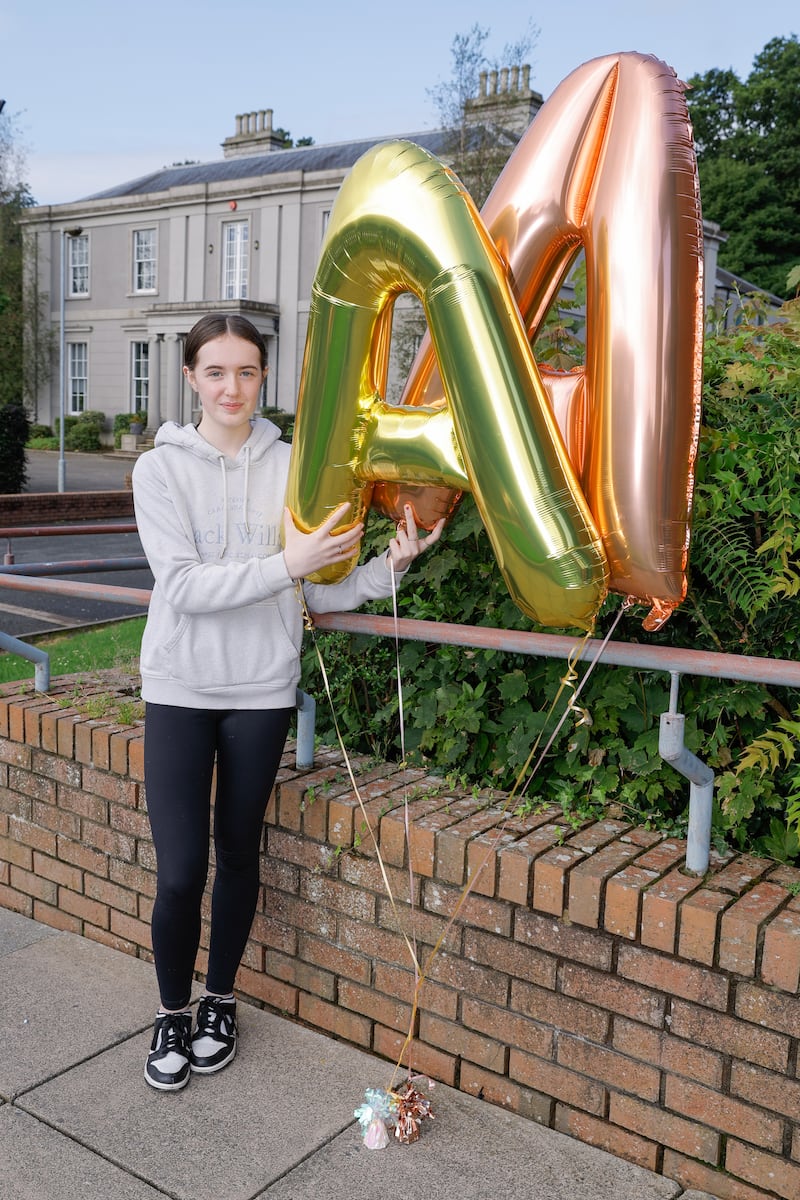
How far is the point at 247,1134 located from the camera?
7.14ft

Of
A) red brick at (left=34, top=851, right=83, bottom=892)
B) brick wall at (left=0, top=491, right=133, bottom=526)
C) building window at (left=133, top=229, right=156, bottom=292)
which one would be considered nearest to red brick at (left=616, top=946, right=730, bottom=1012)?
red brick at (left=34, top=851, right=83, bottom=892)

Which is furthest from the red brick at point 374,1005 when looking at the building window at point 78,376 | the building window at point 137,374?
the building window at point 78,376

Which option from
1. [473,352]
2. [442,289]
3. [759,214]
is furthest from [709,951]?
[759,214]

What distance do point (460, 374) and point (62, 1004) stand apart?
2.00 m

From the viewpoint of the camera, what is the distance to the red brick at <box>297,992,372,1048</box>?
8.23ft

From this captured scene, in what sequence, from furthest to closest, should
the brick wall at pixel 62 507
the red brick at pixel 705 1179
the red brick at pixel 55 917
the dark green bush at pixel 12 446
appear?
1. the dark green bush at pixel 12 446
2. the brick wall at pixel 62 507
3. the red brick at pixel 55 917
4. the red brick at pixel 705 1179

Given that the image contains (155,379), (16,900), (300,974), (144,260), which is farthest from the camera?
(144,260)

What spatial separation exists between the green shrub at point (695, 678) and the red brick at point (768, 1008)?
37 cm

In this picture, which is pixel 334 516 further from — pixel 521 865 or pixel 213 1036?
pixel 213 1036

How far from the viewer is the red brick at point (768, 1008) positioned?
1827 millimetres

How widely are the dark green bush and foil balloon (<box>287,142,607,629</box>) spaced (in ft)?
57.4

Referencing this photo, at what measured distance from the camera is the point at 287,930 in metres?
2.63

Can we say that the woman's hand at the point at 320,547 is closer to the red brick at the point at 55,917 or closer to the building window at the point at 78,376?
the red brick at the point at 55,917

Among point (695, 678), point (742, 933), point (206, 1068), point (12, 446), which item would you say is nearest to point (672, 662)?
point (695, 678)
